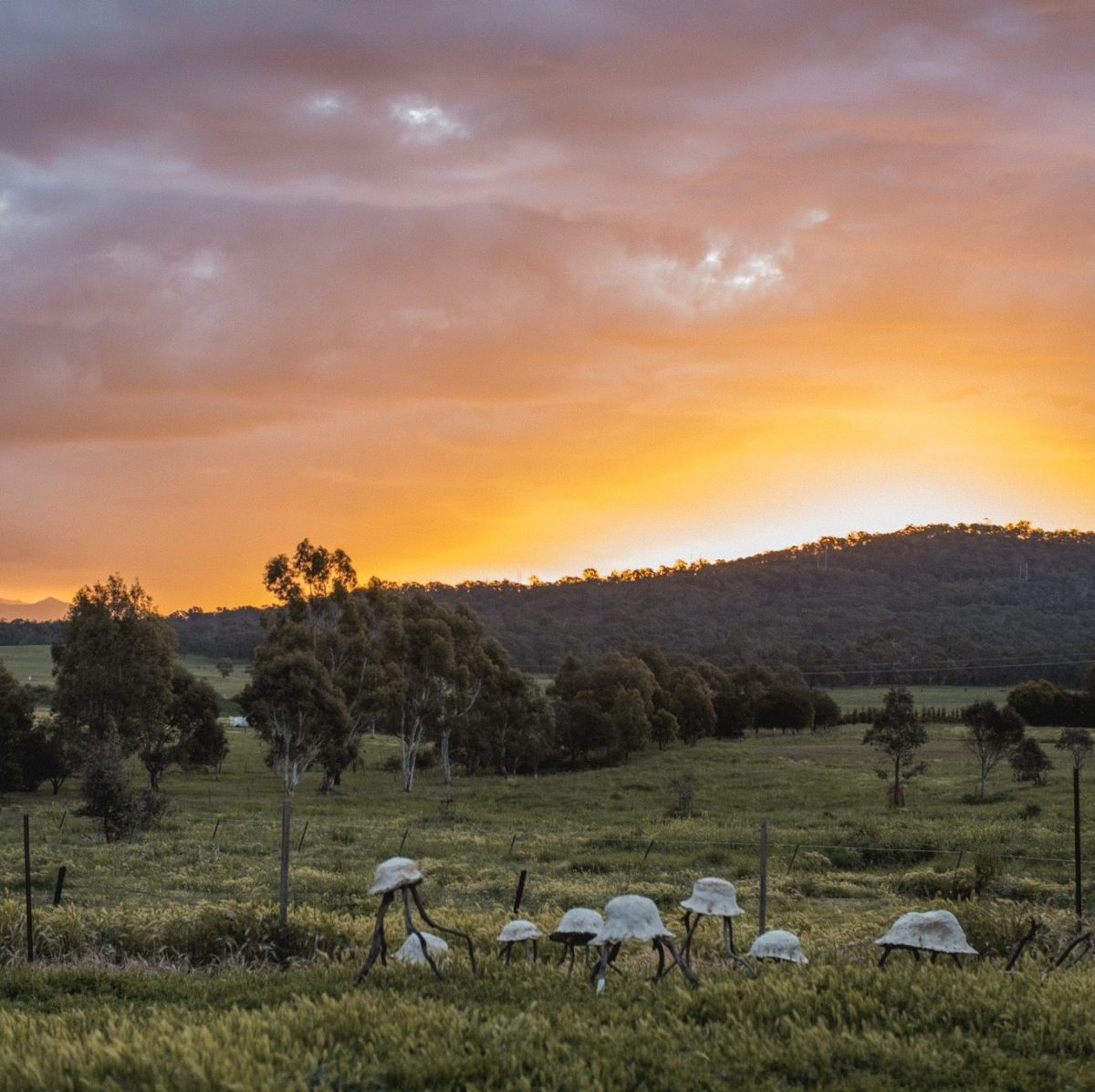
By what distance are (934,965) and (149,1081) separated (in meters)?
6.72

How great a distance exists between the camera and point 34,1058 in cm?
756

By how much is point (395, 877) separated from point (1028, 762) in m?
53.2

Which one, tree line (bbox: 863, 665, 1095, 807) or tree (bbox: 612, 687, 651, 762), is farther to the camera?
tree (bbox: 612, 687, 651, 762)

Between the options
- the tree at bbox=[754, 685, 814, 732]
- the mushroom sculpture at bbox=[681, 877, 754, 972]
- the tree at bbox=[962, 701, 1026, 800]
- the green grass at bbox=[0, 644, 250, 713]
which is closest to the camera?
the mushroom sculpture at bbox=[681, 877, 754, 972]

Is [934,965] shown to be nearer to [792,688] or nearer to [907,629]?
[792,688]

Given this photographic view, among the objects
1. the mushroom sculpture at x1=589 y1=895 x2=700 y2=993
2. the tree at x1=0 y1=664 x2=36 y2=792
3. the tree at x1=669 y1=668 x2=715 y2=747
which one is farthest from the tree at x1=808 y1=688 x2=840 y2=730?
the mushroom sculpture at x1=589 y1=895 x2=700 y2=993

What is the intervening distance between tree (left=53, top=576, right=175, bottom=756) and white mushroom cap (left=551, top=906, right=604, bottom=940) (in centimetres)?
6037

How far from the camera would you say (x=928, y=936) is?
416 inches

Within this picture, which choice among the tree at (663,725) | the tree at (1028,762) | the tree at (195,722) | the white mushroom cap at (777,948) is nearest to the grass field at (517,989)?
the white mushroom cap at (777,948)

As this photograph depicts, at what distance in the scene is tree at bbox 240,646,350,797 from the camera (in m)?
67.8

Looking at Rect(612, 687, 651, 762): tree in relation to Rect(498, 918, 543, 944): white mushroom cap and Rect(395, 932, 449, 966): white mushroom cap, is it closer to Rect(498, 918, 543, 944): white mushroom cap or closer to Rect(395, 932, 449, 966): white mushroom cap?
Rect(395, 932, 449, 966): white mushroom cap

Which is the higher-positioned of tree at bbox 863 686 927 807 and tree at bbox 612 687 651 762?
tree at bbox 863 686 927 807

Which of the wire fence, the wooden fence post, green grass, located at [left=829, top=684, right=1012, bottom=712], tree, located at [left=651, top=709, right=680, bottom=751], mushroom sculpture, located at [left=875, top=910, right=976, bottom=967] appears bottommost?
green grass, located at [left=829, top=684, right=1012, bottom=712]

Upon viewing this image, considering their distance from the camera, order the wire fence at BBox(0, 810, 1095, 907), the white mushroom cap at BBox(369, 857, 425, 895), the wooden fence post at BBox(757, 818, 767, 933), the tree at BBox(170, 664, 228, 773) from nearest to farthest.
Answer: the white mushroom cap at BBox(369, 857, 425, 895) < the wooden fence post at BBox(757, 818, 767, 933) < the wire fence at BBox(0, 810, 1095, 907) < the tree at BBox(170, 664, 228, 773)
